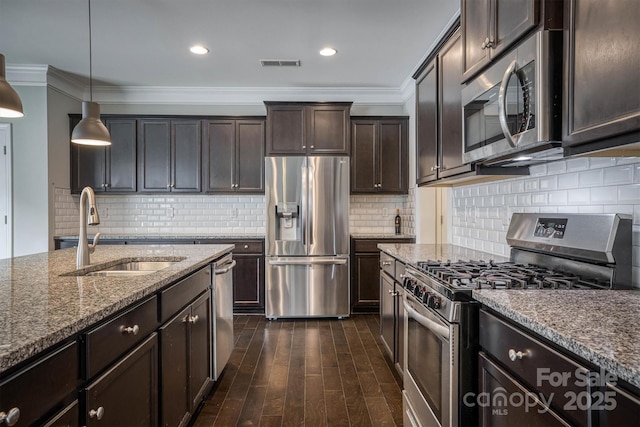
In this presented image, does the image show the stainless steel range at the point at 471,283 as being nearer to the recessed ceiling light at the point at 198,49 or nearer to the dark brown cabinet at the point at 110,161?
the recessed ceiling light at the point at 198,49

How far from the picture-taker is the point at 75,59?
3.68m

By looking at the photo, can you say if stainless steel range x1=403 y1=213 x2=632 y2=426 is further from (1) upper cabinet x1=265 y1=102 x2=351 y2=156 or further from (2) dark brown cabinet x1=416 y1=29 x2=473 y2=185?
(1) upper cabinet x1=265 y1=102 x2=351 y2=156

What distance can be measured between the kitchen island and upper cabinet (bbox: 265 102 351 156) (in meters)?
2.10

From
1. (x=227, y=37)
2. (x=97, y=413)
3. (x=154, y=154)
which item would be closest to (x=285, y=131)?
(x=227, y=37)

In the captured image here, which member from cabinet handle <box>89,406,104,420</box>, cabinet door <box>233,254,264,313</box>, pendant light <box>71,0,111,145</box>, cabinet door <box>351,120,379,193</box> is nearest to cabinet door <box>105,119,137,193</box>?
cabinet door <box>233,254,264,313</box>

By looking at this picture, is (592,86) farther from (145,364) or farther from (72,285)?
(72,285)

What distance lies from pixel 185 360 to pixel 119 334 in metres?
0.73

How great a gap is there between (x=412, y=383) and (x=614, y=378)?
50.6 inches

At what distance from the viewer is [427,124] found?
2619 mm

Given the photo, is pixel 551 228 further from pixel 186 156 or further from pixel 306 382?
pixel 186 156

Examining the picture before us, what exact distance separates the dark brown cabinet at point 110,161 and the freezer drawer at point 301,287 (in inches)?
81.3

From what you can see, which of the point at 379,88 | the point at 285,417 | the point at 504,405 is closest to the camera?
the point at 504,405

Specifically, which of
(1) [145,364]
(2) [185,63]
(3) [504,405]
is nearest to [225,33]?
(2) [185,63]

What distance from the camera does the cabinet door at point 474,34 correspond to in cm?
169
